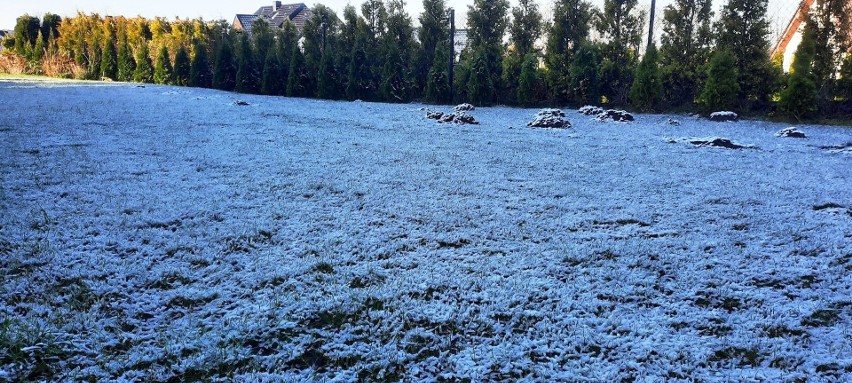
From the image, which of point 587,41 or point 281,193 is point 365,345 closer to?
point 281,193

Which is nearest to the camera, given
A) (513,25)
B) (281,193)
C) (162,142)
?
(281,193)

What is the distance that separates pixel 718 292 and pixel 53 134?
25.2 feet

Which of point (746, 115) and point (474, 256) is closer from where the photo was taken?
point (474, 256)

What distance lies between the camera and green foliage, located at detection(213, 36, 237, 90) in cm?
1745

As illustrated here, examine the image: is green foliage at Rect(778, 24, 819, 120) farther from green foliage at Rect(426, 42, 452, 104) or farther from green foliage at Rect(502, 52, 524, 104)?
green foliage at Rect(426, 42, 452, 104)

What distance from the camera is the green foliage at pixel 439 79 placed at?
13867 mm

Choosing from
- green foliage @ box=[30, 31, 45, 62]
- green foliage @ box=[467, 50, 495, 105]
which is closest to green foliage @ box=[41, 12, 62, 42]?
green foliage @ box=[30, 31, 45, 62]

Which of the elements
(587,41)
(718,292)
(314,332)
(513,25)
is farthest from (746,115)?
(314,332)

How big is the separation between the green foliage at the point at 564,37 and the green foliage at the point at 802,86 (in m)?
4.84

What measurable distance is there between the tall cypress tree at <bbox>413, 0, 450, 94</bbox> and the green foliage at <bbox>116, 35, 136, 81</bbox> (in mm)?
14347

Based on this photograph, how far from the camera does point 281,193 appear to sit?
13.1 ft

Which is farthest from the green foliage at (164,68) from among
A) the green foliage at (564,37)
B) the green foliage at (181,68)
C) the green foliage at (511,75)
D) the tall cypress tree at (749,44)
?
the tall cypress tree at (749,44)

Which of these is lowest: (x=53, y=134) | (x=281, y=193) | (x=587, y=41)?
(x=281, y=193)

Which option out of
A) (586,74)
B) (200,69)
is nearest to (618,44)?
(586,74)
